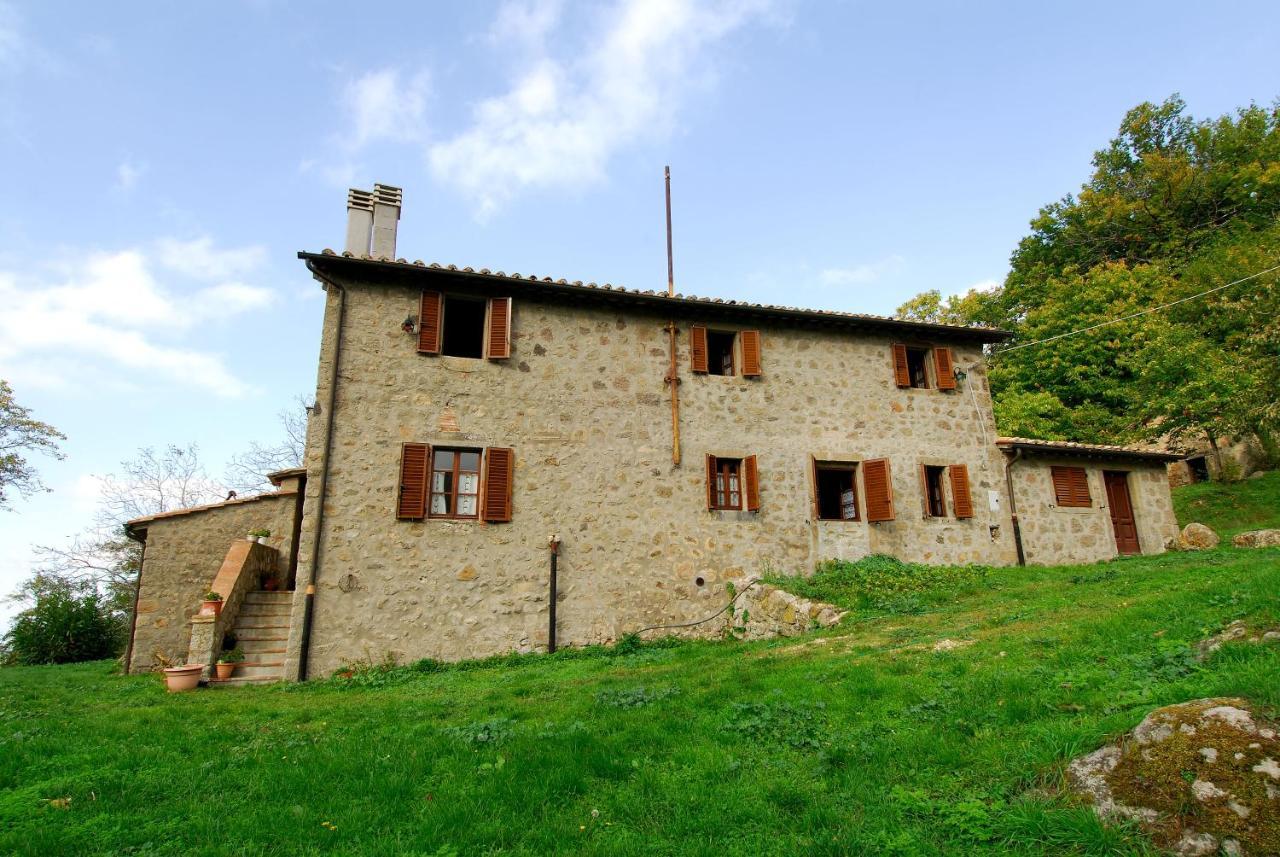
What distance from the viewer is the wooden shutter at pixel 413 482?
455 inches

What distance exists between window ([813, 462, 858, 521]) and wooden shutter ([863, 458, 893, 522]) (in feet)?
0.94

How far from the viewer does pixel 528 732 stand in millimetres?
5848

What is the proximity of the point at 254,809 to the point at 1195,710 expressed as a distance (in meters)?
5.59

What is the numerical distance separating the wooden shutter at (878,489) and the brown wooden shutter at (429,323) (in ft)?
30.1

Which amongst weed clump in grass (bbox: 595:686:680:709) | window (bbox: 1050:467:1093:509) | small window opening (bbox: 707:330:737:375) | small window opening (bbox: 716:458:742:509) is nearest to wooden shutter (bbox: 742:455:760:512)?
small window opening (bbox: 716:458:742:509)

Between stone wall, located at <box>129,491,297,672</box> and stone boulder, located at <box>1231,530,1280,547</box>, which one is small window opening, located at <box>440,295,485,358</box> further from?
stone boulder, located at <box>1231,530,1280,547</box>

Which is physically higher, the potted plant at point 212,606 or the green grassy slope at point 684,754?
the potted plant at point 212,606

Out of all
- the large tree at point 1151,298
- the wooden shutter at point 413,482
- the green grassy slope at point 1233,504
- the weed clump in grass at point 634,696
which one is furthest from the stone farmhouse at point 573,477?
the large tree at point 1151,298

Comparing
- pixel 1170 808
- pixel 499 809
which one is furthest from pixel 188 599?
pixel 1170 808

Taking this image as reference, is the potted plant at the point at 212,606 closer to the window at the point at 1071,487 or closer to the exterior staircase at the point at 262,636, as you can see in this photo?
the exterior staircase at the point at 262,636

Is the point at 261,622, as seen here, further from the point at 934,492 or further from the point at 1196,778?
the point at 934,492

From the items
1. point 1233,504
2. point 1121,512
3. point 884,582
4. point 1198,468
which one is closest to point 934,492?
point 884,582

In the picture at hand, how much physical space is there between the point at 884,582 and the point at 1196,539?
29.4 feet

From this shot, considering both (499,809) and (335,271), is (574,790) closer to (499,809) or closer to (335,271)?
(499,809)
